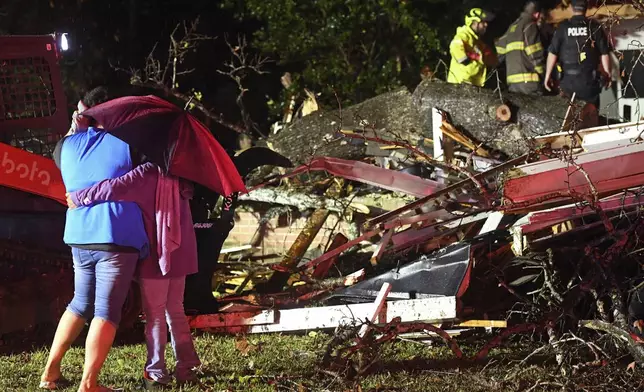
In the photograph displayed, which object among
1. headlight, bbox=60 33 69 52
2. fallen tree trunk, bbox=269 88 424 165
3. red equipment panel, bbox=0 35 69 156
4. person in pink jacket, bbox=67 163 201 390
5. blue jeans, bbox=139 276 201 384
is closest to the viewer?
person in pink jacket, bbox=67 163 201 390

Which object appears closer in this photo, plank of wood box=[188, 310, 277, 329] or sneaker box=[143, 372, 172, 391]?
sneaker box=[143, 372, 172, 391]

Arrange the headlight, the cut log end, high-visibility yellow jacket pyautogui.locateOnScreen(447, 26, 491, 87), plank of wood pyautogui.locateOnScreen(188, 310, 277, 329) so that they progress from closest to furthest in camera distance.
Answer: plank of wood pyautogui.locateOnScreen(188, 310, 277, 329) → the headlight → the cut log end → high-visibility yellow jacket pyautogui.locateOnScreen(447, 26, 491, 87)

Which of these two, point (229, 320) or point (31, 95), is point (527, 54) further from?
point (31, 95)

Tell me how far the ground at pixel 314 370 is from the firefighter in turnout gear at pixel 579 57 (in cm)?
554

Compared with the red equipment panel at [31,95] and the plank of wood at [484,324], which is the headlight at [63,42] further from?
the plank of wood at [484,324]

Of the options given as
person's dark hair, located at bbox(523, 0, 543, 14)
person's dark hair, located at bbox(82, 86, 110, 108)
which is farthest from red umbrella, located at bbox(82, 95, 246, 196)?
person's dark hair, located at bbox(523, 0, 543, 14)

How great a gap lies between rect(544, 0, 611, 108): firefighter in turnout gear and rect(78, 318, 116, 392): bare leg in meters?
7.47

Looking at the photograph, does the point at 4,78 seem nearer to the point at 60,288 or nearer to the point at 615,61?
the point at 60,288

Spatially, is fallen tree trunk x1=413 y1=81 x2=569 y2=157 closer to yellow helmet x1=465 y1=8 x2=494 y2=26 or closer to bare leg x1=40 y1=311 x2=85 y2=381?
yellow helmet x1=465 y1=8 x2=494 y2=26

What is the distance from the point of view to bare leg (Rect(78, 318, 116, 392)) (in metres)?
5.60

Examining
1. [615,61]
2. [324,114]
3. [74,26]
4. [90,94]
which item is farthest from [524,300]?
[74,26]

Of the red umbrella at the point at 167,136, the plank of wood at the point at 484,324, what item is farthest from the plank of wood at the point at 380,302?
the red umbrella at the point at 167,136

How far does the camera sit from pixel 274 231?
10.2 metres

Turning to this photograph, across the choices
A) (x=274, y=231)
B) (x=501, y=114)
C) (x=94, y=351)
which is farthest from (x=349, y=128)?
(x=94, y=351)
